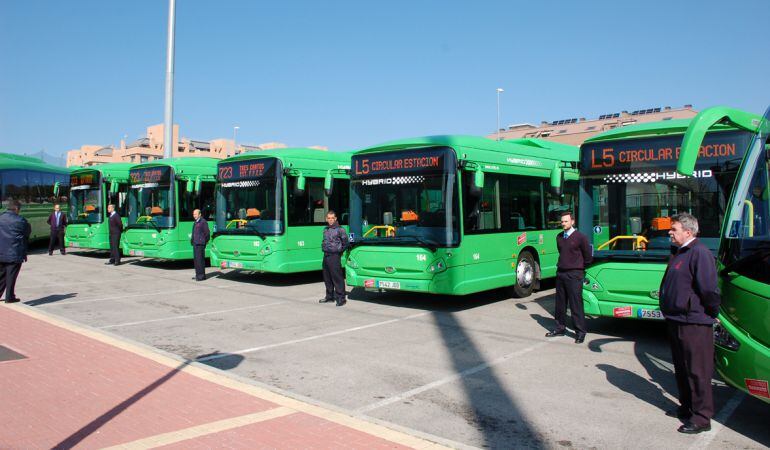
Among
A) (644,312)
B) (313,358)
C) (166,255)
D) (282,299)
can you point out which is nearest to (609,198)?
(644,312)

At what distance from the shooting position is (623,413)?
5.57 meters

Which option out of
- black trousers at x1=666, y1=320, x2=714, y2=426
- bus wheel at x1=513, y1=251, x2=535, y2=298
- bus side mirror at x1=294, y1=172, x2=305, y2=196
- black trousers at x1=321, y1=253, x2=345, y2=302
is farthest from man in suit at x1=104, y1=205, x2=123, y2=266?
black trousers at x1=666, y1=320, x2=714, y2=426

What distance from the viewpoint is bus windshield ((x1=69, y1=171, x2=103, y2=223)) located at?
800 inches

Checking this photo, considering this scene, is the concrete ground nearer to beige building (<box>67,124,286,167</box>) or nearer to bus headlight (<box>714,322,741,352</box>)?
bus headlight (<box>714,322,741,352</box>)

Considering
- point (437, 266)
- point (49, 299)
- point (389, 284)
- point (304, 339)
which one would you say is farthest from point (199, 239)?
point (304, 339)

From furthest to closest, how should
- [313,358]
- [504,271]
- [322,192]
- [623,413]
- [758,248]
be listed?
[322,192] → [504,271] → [313,358] → [623,413] → [758,248]

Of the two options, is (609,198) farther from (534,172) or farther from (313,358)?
(313,358)

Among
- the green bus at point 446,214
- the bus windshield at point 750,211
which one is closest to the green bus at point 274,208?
the green bus at point 446,214

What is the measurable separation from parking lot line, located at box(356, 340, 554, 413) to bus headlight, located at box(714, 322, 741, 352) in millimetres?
2713

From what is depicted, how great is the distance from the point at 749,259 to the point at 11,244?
11.3m

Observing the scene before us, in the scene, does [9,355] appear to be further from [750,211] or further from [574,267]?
[750,211]

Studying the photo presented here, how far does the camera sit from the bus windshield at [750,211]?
523 centimetres

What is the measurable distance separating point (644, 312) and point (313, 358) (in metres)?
4.41

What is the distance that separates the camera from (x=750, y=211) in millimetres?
5488
